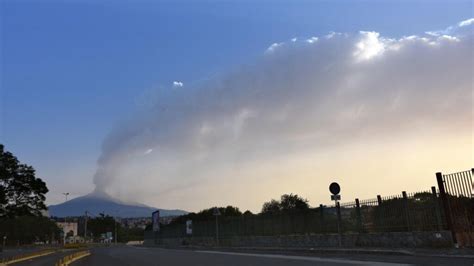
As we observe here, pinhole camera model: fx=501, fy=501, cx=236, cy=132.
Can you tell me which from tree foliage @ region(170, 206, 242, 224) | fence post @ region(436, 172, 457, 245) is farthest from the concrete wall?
tree foliage @ region(170, 206, 242, 224)

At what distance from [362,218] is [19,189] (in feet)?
180

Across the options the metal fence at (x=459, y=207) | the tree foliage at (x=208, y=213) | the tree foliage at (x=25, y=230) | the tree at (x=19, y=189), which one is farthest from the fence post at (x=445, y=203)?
the tree foliage at (x=25, y=230)

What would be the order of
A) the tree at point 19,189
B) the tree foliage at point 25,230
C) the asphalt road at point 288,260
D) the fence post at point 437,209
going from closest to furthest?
the asphalt road at point 288,260 → the fence post at point 437,209 → the tree at point 19,189 → the tree foliage at point 25,230

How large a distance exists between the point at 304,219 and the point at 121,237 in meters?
129

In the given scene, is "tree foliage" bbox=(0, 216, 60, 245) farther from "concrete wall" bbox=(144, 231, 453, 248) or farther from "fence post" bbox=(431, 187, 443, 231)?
"fence post" bbox=(431, 187, 443, 231)

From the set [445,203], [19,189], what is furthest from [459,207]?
[19,189]

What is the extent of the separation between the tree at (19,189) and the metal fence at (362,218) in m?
38.9

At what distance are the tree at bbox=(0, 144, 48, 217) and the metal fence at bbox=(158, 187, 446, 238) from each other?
38.9 metres

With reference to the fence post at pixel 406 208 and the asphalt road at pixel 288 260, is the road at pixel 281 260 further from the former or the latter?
the fence post at pixel 406 208

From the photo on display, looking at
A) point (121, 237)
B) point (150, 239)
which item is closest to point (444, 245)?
point (150, 239)

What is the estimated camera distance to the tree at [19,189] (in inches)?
2565

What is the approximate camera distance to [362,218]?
2386cm

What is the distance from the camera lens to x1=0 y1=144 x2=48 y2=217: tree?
65144 millimetres

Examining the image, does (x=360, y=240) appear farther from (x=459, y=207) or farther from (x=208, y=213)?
(x=208, y=213)
